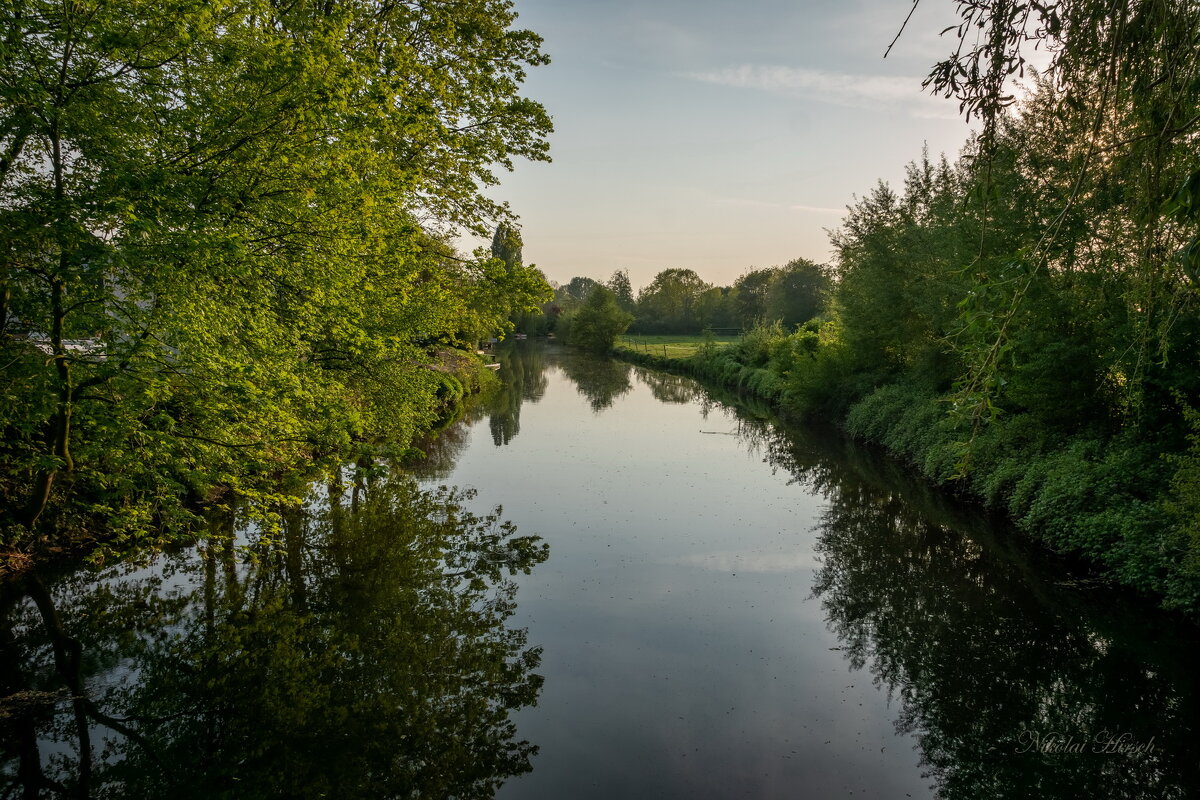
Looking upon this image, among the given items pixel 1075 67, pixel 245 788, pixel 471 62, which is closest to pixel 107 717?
pixel 245 788

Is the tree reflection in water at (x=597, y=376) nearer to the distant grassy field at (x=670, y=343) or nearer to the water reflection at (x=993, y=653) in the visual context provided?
the distant grassy field at (x=670, y=343)

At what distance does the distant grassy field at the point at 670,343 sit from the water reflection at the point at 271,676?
41.6 metres

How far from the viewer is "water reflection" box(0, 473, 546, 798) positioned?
601cm

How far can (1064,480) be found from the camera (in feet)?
37.2

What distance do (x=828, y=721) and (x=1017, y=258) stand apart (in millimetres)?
5787

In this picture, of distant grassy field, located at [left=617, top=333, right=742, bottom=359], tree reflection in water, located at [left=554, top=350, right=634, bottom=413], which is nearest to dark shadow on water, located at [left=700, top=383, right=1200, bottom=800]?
tree reflection in water, located at [left=554, top=350, right=634, bottom=413]

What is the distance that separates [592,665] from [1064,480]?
868 cm

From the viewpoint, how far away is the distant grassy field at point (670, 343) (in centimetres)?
5763

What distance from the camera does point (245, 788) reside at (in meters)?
5.78

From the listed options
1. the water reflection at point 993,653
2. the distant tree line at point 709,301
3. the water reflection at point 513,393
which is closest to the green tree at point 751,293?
the distant tree line at point 709,301

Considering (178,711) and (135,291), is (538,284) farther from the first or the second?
(178,711)

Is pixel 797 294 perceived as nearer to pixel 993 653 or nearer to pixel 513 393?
pixel 513 393

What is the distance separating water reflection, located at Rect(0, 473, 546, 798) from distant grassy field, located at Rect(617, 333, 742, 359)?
41.6 meters

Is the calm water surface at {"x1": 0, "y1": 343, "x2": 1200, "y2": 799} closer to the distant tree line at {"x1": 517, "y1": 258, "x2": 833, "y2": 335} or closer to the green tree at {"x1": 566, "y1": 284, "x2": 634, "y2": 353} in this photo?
the distant tree line at {"x1": 517, "y1": 258, "x2": 833, "y2": 335}
